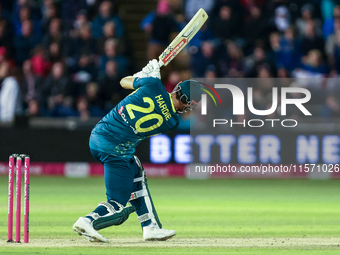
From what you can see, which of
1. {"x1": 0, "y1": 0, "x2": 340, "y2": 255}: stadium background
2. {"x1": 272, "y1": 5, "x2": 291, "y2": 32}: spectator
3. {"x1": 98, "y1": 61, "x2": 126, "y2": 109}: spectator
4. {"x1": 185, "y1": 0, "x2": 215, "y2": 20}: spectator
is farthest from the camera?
{"x1": 185, "y1": 0, "x2": 215, "y2": 20}: spectator

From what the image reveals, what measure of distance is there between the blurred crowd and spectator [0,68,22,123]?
22mm

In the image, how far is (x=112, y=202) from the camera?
7184 mm

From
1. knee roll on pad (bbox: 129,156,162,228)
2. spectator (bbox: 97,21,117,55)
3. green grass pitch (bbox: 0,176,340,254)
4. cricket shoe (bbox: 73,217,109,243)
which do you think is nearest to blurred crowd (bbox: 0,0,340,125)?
spectator (bbox: 97,21,117,55)

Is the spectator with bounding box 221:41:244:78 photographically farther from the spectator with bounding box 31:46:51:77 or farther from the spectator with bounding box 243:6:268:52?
the spectator with bounding box 31:46:51:77

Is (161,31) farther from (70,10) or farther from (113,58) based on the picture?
(70,10)

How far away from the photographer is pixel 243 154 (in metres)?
14.1

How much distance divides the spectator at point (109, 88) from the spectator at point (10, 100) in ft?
5.90

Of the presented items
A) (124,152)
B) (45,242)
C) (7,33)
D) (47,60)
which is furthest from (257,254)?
(7,33)

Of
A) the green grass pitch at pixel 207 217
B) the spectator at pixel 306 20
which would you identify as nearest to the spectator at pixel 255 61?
the spectator at pixel 306 20

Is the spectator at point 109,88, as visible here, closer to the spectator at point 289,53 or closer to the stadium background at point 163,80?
the stadium background at point 163,80

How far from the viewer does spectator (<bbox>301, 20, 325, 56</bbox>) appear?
49.6 feet

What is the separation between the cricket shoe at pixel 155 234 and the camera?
7.54 meters

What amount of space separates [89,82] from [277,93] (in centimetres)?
423

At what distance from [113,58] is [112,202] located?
27.8ft
